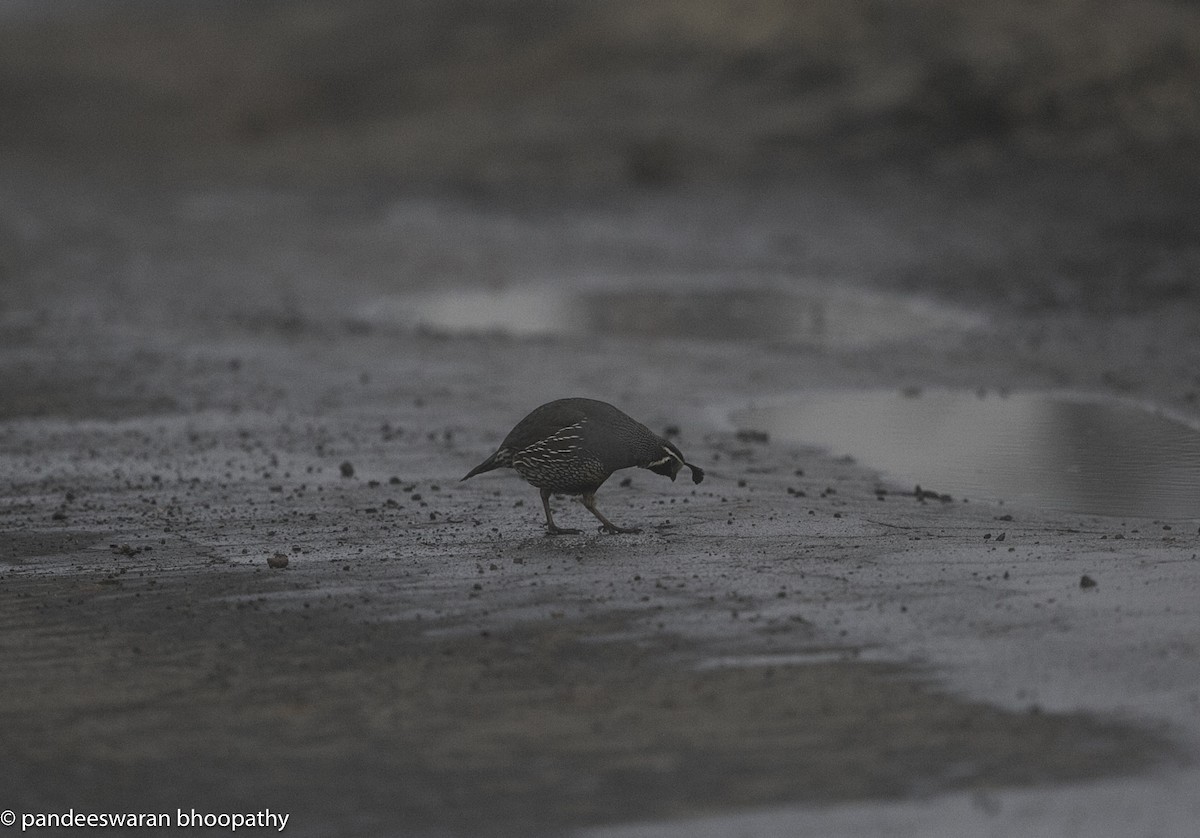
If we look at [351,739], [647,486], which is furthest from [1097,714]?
[647,486]

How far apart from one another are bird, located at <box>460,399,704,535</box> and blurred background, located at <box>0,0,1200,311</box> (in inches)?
423

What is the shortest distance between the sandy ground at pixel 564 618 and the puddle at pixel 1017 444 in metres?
0.43

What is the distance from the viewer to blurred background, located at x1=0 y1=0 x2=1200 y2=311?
2631 cm

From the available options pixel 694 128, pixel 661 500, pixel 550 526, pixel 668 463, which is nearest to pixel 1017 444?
pixel 661 500

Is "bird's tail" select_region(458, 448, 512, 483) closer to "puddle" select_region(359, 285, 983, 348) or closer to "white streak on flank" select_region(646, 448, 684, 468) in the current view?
"white streak on flank" select_region(646, 448, 684, 468)

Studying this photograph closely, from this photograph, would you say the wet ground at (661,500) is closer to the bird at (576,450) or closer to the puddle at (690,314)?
the puddle at (690,314)

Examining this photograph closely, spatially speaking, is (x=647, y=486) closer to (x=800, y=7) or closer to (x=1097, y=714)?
(x=1097, y=714)

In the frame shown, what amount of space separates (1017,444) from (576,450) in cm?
438

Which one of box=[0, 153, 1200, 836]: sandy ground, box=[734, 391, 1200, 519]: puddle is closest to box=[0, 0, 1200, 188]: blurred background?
box=[734, 391, 1200, 519]: puddle

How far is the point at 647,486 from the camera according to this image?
1210 cm

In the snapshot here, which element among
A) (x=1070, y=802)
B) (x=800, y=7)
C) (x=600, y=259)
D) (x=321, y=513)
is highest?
(x=800, y=7)

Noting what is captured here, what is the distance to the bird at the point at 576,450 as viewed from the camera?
34.0ft

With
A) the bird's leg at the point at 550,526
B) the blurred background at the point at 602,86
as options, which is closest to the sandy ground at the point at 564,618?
the bird's leg at the point at 550,526

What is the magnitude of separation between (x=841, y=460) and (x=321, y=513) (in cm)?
372
